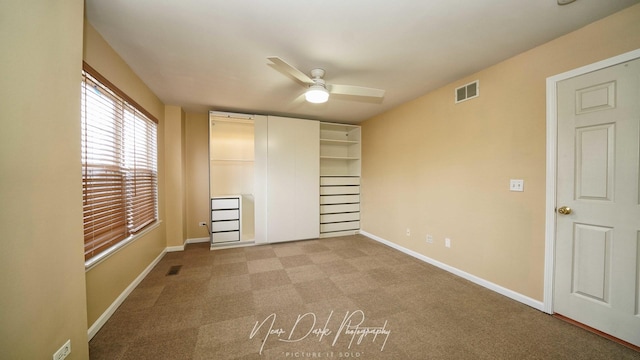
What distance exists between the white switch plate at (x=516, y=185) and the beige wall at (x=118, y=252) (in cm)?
368

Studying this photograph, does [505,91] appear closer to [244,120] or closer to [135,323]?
[244,120]

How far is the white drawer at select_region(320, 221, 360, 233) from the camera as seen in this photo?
4.65 m

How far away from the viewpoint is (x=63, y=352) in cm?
123

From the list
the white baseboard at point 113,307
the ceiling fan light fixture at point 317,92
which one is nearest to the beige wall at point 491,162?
the ceiling fan light fixture at point 317,92

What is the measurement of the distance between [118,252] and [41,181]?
1414 mm

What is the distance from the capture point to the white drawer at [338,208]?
4.64 metres

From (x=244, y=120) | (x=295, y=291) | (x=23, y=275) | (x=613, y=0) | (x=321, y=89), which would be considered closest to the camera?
(x=23, y=275)

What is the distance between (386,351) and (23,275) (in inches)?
84.0

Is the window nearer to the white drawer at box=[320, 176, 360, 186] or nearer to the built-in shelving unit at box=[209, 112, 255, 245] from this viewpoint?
the built-in shelving unit at box=[209, 112, 255, 245]

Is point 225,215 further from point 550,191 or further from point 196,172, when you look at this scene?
point 550,191

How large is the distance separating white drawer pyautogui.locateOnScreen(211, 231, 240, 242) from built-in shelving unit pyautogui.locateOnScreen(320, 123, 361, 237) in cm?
169

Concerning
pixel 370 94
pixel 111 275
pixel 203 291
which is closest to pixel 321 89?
pixel 370 94

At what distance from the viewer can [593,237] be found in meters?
1.81

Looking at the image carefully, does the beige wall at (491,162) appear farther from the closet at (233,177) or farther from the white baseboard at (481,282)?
the closet at (233,177)
